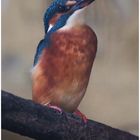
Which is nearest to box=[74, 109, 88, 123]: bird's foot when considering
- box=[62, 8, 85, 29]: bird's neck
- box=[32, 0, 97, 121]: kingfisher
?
box=[32, 0, 97, 121]: kingfisher

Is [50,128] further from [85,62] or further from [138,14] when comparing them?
[138,14]

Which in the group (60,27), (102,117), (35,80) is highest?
(60,27)

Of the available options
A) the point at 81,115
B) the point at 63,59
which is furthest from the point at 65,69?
the point at 81,115

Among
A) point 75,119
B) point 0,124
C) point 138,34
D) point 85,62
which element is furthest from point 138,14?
point 0,124

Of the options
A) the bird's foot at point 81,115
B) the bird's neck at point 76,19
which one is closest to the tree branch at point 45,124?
the bird's foot at point 81,115

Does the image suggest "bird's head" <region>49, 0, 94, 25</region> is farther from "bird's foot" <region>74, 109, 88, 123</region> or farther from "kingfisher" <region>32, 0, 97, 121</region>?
"bird's foot" <region>74, 109, 88, 123</region>

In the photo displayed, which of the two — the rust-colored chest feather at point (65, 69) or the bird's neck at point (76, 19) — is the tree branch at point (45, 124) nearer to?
the rust-colored chest feather at point (65, 69)
